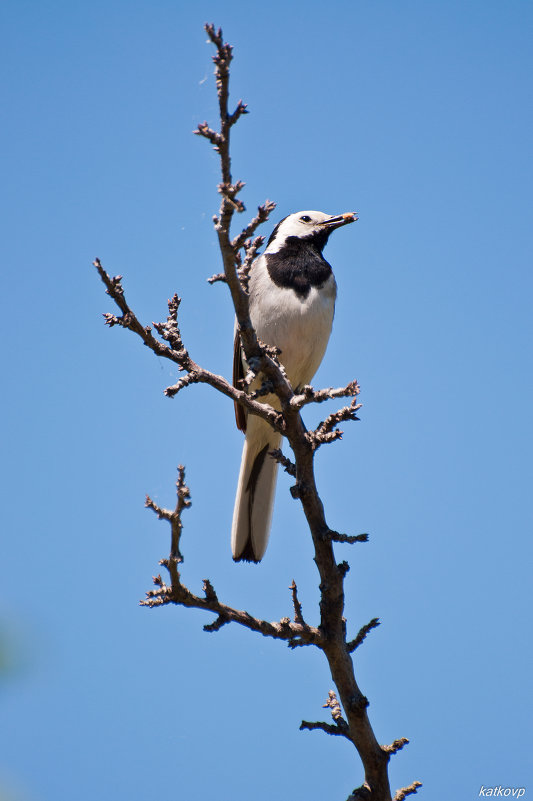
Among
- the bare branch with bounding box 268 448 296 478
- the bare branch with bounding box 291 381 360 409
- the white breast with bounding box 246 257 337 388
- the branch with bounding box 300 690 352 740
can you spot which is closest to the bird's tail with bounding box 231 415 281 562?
the white breast with bounding box 246 257 337 388

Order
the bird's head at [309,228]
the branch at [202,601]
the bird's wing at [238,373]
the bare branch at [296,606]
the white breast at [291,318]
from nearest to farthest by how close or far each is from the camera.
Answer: the branch at [202,601] → the bare branch at [296,606] → the white breast at [291,318] → the bird's wing at [238,373] → the bird's head at [309,228]

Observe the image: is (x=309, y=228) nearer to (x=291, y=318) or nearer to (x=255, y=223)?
(x=291, y=318)

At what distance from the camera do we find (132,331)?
12.0 feet

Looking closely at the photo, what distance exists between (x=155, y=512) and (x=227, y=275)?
1091mm

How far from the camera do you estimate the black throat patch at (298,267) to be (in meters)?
5.66

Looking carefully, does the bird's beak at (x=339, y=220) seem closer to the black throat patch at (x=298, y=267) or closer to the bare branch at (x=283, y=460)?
the black throat patch at (x=298, y=267)

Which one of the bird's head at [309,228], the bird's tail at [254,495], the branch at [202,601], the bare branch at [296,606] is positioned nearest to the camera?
the branch at [202,601]

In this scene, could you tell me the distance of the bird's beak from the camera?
6.18 m

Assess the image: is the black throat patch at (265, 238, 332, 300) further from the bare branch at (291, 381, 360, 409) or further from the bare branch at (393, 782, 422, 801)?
the bare branch at (393, 782, 422, 801)

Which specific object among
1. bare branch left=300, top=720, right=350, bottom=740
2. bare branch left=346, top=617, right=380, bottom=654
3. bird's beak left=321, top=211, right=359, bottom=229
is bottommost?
bare branch left=300, top=720, right=350, bottom=740

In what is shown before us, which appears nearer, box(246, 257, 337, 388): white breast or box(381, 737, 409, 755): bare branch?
box(381, 737, 409, 755): bare branch

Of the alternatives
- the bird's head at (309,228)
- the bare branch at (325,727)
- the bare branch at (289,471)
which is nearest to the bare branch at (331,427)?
the bare branch at (289,471)

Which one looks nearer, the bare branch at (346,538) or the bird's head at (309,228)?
the bare branch at (346,538)

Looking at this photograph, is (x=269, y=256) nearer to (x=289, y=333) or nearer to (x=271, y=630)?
(x=289, y=333)
